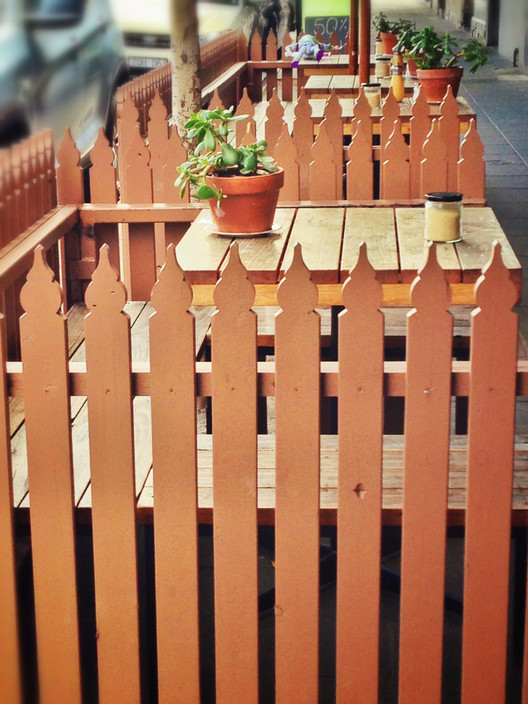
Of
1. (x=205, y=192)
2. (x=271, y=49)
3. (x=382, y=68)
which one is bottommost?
(x=271, y=49)

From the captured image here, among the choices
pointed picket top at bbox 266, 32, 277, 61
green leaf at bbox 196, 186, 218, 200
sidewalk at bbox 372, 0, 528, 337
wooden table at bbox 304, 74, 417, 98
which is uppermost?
green leaf at bbox 196, 186, 218, 200

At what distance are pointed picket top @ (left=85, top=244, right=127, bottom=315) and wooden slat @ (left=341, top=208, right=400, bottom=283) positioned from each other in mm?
1157

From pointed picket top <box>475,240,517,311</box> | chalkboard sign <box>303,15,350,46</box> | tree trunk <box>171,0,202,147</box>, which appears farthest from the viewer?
chalkboard sign <box>303,15,350,46</box>

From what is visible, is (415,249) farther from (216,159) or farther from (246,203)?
(216,159)

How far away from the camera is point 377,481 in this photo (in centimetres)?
250

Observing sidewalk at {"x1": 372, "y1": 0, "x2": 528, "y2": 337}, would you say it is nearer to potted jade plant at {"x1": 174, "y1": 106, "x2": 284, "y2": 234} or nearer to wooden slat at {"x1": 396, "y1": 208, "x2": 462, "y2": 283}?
wooden slat at {"x1": 396, "y1": 208, "x2": 462, "y2": 283}

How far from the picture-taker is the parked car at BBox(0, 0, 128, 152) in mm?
7164

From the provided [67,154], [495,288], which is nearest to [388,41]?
[67,154]

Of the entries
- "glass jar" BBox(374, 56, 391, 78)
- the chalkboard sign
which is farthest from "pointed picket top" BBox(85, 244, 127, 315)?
the chalkboard sign

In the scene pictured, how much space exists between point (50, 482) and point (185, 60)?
3.30 meters

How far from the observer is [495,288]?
7.87 feet

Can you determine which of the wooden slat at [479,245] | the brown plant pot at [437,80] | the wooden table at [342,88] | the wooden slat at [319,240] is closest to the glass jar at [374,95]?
the brown plant pot at [437,80]

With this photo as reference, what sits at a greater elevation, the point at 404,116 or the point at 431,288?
the point at 431,288

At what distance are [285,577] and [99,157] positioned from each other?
9.43ft
